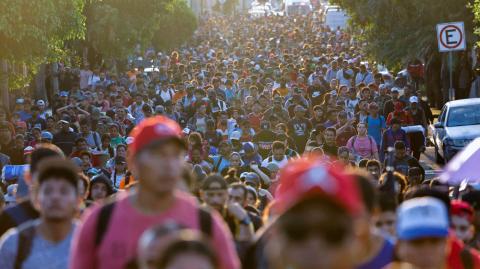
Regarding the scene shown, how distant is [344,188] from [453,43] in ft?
68.7

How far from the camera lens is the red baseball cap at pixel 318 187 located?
3.82 metres

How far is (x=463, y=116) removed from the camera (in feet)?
79.5

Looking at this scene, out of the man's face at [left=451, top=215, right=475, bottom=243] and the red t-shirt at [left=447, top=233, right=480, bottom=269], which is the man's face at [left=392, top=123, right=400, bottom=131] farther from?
the red t-shirt at [left=447, top=233, right=480, bottom=269]

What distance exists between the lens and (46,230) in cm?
657

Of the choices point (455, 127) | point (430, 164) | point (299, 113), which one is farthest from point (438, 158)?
point (299, 113)

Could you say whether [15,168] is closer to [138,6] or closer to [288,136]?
[288,136]

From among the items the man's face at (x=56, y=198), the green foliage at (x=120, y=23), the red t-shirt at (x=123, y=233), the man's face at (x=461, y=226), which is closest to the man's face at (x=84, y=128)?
the man's face at (x=461, y=226)

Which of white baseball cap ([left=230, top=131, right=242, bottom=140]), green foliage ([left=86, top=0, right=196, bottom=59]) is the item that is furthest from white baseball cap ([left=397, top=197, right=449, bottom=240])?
green foliage ([left=86, top=0, right=196, bottom=59])

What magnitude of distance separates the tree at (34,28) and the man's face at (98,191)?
507 inches

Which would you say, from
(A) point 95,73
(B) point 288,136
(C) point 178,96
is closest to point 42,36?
(C) point 178,96

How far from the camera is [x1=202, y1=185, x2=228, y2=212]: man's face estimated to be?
9.01 meters

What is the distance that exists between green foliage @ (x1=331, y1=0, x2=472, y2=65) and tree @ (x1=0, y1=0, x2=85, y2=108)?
1085 centimetres

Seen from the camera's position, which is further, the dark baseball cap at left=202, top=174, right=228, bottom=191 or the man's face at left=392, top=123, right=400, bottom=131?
the man's face at left=392, top=123, right=400, bottom=131

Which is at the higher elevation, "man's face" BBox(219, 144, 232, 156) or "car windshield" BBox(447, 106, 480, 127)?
"man's face" BBox(219, 144, 232, 156)
